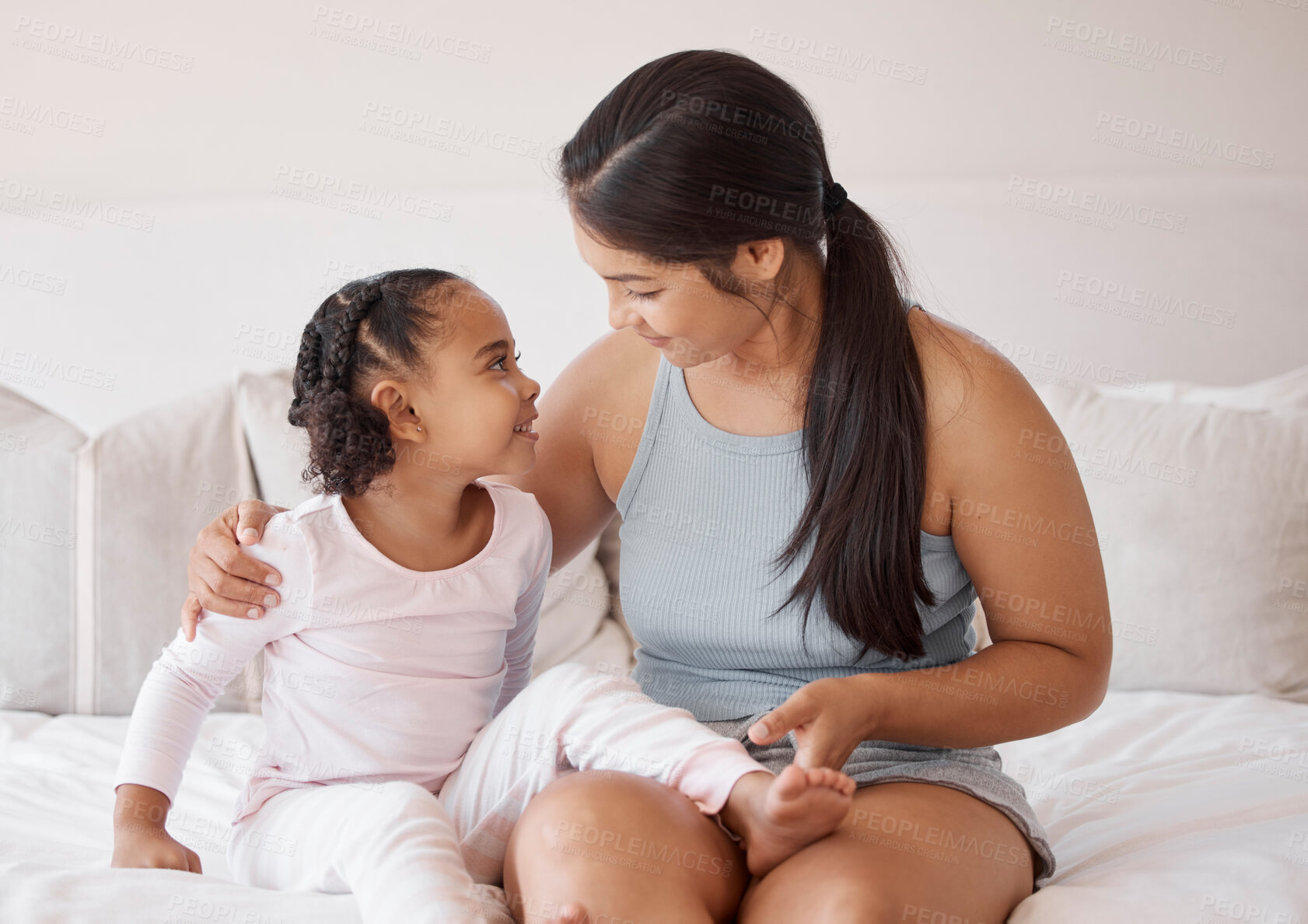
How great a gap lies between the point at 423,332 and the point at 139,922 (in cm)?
59

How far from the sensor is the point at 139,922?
2.93ft

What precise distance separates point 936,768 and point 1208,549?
2.83 ft

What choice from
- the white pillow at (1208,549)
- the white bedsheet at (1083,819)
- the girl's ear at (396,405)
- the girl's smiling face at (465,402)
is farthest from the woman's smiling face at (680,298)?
the white pillow at (1208,549)

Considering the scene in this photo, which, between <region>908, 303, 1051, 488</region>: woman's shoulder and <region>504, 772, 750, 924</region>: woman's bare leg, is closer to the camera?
<region>504, 772, 750, 924</region>: woman's bare leg

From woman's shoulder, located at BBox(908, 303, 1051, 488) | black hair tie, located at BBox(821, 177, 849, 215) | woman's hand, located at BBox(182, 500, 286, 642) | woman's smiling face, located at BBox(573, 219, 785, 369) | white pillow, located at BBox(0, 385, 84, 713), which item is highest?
black hair tie, located at BBox(821, 177, 849, 215)

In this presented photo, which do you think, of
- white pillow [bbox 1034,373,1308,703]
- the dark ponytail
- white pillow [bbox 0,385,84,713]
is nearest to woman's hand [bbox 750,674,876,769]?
the dark ponytail

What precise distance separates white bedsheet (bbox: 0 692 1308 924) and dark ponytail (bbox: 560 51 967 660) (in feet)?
1.02

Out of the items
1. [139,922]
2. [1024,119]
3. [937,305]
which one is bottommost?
[139,922]

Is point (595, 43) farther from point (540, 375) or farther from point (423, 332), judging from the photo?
point (423, 332)

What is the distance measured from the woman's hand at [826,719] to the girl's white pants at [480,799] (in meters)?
0.06

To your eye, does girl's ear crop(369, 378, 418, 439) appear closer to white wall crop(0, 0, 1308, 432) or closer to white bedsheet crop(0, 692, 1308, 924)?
white bedsheet crop(0, 692, 1308, 924)

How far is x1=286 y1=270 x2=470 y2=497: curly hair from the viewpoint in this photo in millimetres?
1108

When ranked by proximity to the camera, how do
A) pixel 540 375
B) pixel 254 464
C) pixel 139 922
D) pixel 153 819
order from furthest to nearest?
pixel 540 375 < pixel 254 464 < pixel 153 819 < pixel 139 922

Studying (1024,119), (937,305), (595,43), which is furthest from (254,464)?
(1024,119)
